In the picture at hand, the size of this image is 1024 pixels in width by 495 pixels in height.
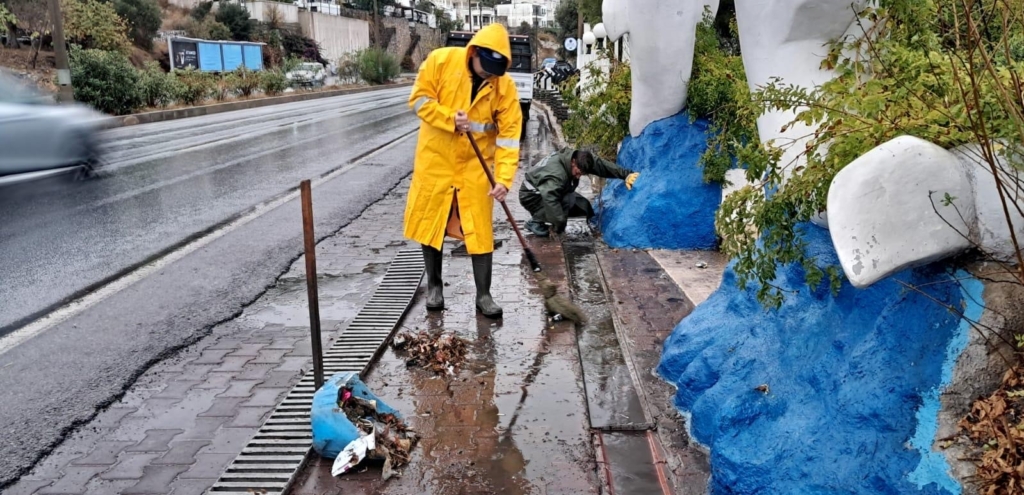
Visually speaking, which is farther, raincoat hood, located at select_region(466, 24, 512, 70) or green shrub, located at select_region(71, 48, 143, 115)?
green shrub, located at select_region(71, 48, 143, 115)

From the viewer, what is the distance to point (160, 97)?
966 inches

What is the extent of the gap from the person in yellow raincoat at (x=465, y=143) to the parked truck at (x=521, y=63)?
58.1 feet

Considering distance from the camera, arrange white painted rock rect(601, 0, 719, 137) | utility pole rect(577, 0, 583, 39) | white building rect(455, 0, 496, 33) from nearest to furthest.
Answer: white painted rock rect(601, 0, 719, 137) < utility pole rect(577, 0, 583, 39) < white building rect(455, 0, 496, 33)

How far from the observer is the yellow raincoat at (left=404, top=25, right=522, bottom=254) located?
16.3 ft

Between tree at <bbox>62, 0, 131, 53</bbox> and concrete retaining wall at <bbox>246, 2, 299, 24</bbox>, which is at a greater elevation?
concrete retaining wall at <bbox>246, 2, 299, 24</bbox>

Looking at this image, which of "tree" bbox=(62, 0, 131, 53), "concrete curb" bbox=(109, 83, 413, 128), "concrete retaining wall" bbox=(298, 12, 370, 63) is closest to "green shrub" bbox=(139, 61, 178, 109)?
A: "concrete curb" bbox=(109, 83, 413, 128)

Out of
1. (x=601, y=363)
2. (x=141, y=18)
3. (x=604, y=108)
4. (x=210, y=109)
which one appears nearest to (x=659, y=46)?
(x=604, y=108)

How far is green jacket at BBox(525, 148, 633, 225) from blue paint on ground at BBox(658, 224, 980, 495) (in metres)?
3.81

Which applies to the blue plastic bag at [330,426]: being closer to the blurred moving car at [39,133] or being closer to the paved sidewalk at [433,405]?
the paved sidewalk at [433,405]

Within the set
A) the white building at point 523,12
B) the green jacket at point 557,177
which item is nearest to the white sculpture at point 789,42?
the green jacket at point 557,177

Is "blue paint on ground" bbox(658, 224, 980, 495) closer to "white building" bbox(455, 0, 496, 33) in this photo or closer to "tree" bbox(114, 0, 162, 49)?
"tree" bbox(114, 0, 162, 49)

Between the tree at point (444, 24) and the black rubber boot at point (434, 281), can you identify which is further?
the tree at point (444, 24)

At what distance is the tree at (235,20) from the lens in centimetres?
4744

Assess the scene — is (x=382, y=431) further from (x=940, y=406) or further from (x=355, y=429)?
(x=940, y=406)
